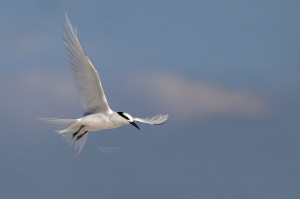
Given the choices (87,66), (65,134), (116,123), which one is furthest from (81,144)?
(87,66)

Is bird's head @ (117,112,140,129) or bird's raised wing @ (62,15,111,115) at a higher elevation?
bird's raised wing @ (62,15,111,115)

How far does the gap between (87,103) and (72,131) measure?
80 centimetres

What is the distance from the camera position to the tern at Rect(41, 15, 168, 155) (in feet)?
40.7

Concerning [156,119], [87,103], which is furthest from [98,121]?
[156,119]

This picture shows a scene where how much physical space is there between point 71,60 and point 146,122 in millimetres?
2473

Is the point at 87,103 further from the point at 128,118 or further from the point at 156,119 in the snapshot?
the point at 156,119

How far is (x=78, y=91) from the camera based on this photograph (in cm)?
1305

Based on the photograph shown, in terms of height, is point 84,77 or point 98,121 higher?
point 84,77

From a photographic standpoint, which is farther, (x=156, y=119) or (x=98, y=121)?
(x=156, y=119)

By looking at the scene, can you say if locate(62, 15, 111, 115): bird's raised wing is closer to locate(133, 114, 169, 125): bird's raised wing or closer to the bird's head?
the bird's head

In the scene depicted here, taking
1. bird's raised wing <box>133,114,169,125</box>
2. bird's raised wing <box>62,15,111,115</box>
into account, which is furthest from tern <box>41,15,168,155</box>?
bird's raised wing <box>133,114,169,125</box>

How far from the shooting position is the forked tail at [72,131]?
517 inches

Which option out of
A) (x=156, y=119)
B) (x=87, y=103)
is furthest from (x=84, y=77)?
(x=156, y=119)

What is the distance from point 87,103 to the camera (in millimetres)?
13164
